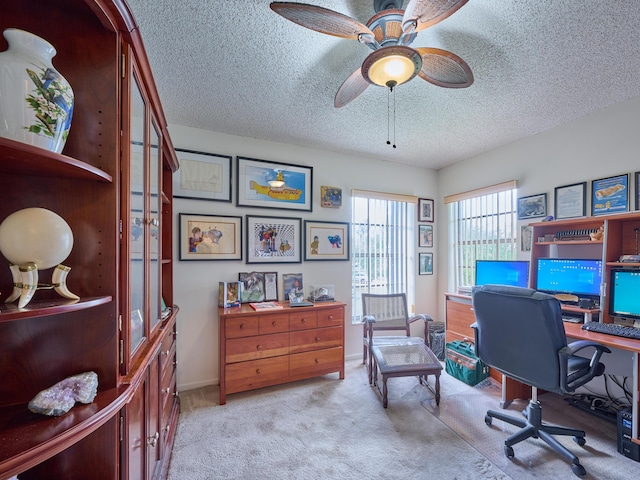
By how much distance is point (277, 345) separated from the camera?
107 inches

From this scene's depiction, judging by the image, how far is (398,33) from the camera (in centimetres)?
150

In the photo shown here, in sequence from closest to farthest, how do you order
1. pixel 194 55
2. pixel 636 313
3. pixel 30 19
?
1. pixel 30 19
2. pixel 194 55
3. pixel 636 313

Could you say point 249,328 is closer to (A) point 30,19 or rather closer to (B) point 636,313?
(A) point 30,19

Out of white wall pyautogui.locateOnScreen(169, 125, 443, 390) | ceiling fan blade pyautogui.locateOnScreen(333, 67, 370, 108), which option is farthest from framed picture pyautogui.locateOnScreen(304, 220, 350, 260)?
ceiling fan blade pyautogui.locateOnScreen(333, 67, 370, 108)

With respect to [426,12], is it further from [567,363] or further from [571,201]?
[571,201]

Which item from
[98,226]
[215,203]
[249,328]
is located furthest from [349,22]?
[249,328]

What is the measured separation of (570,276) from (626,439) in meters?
1.19

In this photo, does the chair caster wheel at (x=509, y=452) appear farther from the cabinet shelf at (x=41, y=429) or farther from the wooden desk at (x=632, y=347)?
the cabinet shelf at (x=41, y=429)

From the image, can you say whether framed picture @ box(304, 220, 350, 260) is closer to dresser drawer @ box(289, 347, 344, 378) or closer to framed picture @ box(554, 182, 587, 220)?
dresser drawer @ box(289, 347, 344, 378)

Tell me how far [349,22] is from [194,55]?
108 centimetres

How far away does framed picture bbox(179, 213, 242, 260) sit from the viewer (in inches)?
111

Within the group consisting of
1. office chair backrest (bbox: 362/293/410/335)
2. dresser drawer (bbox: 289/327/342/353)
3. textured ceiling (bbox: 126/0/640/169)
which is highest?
textured ceiling (bbox: 126/0/640/169)

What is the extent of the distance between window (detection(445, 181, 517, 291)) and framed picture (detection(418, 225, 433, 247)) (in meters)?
0.26

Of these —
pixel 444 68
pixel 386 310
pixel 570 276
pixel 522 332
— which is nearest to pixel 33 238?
pixel 444 68
